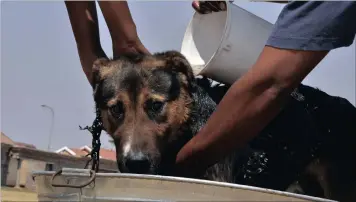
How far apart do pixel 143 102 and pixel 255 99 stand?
1369 millimetres

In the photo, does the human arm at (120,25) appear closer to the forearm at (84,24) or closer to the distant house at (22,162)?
the forearm at (84,24)

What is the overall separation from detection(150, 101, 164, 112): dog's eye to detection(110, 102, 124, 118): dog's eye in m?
0.17

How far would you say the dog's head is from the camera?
2924mm

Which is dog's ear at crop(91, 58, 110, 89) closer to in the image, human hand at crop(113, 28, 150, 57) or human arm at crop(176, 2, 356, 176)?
human hand at crop(113, 28, 150, 57)

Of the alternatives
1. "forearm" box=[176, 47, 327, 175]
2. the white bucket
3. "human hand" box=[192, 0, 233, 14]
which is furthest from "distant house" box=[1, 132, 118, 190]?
"forearm" box=[176, 47, 327, 175]

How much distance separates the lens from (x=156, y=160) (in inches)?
117

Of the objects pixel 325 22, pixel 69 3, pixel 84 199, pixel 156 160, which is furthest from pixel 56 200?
pixel 156 160

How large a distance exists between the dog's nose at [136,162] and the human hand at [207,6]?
3.52 feet

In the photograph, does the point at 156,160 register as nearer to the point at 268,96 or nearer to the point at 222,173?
the point at 222,173

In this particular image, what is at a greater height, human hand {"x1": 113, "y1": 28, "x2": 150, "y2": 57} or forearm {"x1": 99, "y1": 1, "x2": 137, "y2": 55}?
forearm {"x1": 99, "y1": 1, "x2": 137, "y2": 55}

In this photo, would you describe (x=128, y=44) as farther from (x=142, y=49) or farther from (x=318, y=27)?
(x=318, y=27)

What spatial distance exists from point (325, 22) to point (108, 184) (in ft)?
2.91

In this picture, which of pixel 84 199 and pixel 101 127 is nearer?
pixel 84 199

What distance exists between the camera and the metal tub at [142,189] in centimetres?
136
